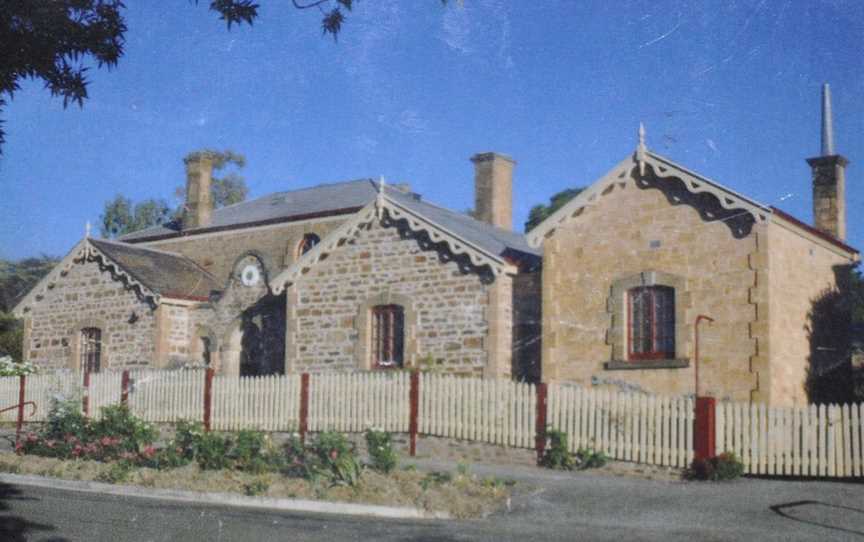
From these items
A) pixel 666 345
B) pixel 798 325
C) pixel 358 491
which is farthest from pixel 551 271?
pixel 358 491

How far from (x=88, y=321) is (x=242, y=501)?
676 inches

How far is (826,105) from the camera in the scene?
22.5 m

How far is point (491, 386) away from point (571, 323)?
3.18m

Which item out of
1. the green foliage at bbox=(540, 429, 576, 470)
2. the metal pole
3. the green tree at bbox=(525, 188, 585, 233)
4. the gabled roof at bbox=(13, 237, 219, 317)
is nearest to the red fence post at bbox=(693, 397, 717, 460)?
the green foliage at bbox=(540, 429, 576, 470)

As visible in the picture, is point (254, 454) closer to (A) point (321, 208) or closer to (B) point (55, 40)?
(B) point (55, 40)

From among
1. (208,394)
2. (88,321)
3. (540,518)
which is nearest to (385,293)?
(208,394)

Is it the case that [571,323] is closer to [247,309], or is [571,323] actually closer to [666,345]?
[666,345]

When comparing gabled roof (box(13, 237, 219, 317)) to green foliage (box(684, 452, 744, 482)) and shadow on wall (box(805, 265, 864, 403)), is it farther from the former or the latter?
green foliage (box(684, 452, 744, 482))

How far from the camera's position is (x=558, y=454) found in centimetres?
1727

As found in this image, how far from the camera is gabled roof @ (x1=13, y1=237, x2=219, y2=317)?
2866 cm

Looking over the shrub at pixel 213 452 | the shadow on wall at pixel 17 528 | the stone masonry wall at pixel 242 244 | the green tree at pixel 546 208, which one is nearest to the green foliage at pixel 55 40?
the shadow on wall at pixel 17 528

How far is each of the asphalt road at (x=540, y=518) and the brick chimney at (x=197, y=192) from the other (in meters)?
19.6

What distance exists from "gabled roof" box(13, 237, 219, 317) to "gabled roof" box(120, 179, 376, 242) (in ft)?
6.88

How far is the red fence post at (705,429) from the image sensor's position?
16.2 meters
